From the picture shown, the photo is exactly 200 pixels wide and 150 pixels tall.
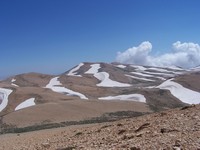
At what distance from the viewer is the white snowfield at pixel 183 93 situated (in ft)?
263

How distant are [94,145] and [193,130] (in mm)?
3040

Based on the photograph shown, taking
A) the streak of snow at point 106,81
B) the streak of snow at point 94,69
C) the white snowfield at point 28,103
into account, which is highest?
the streak of snow at point 94,69

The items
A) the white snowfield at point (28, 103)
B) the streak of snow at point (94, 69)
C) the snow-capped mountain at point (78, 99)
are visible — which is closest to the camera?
the snow-capped mountain at point (78, 99)

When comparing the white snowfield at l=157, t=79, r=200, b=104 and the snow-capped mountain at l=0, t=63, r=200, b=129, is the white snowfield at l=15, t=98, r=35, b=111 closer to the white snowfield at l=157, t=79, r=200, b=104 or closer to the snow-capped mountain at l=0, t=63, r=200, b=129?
the snow-capped mountain at l=0, t=63, r=200, b=129

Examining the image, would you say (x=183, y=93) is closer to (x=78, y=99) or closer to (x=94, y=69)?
(x=78, y=99)

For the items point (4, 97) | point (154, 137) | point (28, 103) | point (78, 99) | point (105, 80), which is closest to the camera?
point (154, 137)

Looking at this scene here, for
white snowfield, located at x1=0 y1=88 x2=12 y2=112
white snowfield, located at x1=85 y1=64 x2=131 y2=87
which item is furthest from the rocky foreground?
white snowfield, located at x1=85 y1=64 x2=131 y2=87

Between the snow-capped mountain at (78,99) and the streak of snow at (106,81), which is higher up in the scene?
the streak of snow at (106,81)

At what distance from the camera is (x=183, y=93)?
295ft

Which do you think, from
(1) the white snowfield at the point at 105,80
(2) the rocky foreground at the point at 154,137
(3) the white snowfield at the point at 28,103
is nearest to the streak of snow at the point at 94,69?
(1) the white snowfield at the point at 105,80

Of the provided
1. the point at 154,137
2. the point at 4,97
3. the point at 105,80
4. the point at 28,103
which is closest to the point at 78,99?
the point at 28,103

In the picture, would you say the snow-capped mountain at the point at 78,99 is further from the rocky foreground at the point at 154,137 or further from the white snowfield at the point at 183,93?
the rocky foreground at the point at 154,137

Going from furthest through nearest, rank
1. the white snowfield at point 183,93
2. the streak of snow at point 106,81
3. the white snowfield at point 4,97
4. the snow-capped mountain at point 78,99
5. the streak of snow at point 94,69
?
the streak of snow at point 94,69 → the streak of snow at point 106,81 → the white snowfield at point 183,93 → the white snowfield at point 4,97 → the snow-capped mountain at point 78,99

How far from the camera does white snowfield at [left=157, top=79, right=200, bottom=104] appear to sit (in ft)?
263
